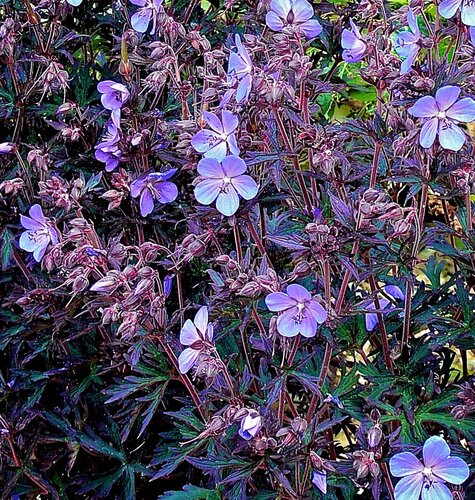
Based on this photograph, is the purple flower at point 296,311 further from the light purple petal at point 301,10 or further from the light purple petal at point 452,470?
the light purple petal at point 301,10

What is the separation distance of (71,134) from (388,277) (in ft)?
2.61

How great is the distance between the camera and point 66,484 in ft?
6.74

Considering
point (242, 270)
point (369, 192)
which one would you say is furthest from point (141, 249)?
point (369, 192)

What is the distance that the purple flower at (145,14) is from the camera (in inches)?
72.7

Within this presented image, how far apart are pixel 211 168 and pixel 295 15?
1.19ft

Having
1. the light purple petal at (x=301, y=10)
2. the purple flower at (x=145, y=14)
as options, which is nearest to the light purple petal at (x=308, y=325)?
the light purple petal at (x=301, y=10)

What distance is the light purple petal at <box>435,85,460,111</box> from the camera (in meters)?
1.39

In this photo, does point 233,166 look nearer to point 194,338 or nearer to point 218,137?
point 218,137

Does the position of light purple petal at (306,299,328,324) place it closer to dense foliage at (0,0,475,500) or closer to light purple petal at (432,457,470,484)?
dense foliage at (0,0,475,500)

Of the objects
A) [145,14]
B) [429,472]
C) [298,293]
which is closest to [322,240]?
[298,293]

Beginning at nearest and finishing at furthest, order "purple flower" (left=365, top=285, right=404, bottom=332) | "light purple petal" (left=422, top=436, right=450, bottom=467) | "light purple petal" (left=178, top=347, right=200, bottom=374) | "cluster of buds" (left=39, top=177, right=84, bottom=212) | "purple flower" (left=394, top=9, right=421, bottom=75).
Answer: "light purple petal" (left=422, top=436, right=450, bottom=467), "light purple petal" (left=178, top=347, right=200, bottom=374), "purple flower" (left=394, top=9, right=421, bottom=75), "cluster of buds" (left=39, top=177, right=84, bottom=212), "purple flower" (left=365, top=285, right=404, bottom=332)

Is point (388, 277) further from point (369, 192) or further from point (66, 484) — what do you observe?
point (66, 484)

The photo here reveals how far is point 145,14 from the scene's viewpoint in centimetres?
187

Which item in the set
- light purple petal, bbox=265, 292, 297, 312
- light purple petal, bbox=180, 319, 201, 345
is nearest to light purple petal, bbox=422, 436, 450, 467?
light purple petal, bbox=265, 292, 297, 312
